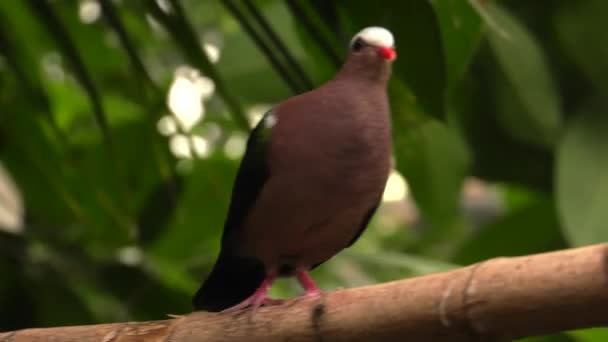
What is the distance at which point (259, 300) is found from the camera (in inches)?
23.1

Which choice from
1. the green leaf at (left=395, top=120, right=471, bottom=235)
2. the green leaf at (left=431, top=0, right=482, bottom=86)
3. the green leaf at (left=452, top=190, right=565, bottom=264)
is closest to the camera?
the green leaf at (left=431, top=0, right=482, bottom=86)

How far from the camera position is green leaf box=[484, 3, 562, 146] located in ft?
3.06

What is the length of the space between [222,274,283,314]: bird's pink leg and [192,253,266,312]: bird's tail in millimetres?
14

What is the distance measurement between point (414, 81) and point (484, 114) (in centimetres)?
55

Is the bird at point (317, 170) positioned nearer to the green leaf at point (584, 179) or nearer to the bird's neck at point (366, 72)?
the bird's neck at point (366, 72)

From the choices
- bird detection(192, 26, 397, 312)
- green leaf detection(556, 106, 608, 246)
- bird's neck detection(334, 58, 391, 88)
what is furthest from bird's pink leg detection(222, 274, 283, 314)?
green leaf detection(556, 106, 608, 246)

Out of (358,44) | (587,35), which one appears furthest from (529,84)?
(358,44)

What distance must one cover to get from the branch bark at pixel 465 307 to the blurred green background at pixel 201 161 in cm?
30

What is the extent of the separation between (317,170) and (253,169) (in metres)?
0.05

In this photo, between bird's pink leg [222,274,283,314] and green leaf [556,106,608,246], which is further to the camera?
green leaf [556,106,608,246]

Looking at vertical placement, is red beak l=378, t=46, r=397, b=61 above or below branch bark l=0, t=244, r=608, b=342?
above

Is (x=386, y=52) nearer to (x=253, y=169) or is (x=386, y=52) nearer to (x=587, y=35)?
(x=253, y=169)

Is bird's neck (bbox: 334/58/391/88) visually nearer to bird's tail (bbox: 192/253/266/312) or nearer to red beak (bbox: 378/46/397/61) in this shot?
red beak (bbox: 378/46/397/61)

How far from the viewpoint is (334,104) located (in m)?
0.55
